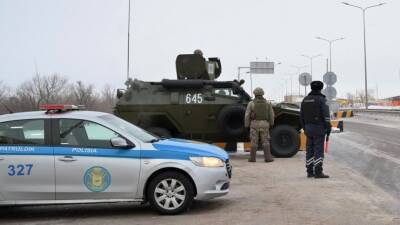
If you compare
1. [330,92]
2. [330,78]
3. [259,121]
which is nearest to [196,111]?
[259,121]

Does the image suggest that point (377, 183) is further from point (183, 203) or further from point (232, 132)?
point (232, 132)

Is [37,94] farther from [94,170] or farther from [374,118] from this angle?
[374,118]

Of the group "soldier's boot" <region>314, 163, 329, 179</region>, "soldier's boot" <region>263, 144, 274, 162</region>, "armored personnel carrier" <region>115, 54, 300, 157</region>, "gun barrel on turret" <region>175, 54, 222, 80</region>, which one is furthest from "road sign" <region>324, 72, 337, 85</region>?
"soldier's boot" <region>314, 163, 329, 179</region>

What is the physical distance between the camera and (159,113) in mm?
16078

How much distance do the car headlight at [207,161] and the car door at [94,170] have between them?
2.58 ft

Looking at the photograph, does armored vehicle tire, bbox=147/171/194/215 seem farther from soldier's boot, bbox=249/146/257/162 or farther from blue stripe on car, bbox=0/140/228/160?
soldier's boot, bbox=249/146/257/162

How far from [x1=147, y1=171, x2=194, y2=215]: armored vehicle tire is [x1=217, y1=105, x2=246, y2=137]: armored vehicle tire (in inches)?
297

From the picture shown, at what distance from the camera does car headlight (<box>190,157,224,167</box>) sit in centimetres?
841

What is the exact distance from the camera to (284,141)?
634 inches

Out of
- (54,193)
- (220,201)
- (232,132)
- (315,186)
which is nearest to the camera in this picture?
(54,193)

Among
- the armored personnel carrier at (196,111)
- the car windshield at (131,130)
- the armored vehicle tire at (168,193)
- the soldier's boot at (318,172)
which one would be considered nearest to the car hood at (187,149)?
the car windshield at (131,130)

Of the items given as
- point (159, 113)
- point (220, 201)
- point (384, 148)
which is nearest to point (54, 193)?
point (220, 201)

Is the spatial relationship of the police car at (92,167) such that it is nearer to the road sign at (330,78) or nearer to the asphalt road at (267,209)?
the asphalt road at (267,209)

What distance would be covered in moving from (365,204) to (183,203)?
258cm
